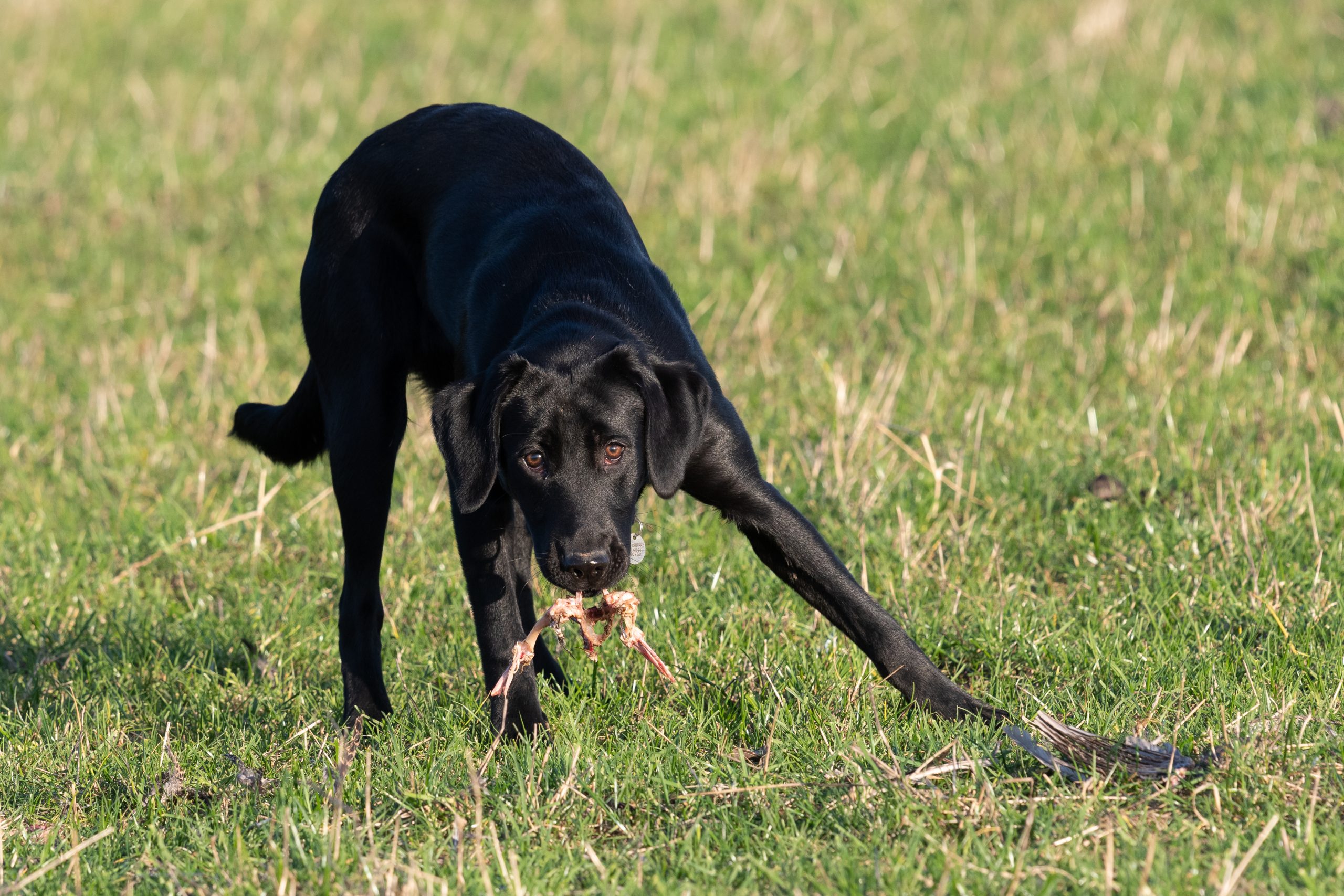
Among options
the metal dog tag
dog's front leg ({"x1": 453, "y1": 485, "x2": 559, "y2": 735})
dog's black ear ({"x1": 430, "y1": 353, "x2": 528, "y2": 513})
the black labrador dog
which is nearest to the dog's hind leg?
the black labrador dog

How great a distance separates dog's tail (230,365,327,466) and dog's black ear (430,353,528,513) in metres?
1.17

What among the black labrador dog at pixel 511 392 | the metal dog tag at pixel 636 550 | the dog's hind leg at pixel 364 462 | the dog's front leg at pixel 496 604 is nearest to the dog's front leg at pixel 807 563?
the black labrador dog at pixel 511 392

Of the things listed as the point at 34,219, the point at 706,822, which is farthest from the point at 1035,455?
the point at 34,219

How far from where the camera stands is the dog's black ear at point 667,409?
12.3 feet

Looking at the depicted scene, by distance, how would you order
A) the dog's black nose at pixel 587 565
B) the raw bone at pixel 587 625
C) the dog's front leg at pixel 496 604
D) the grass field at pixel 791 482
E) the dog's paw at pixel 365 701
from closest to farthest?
the grass field at pixel 791 482 < the dog's black nose at pixel 587 565 < the raw bone at pixel 587 625 < the dog's front leg at pixel 496 604 < the dog's paw at pixel 365 701

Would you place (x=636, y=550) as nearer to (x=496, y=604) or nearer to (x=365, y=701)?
(x=496, y=604)

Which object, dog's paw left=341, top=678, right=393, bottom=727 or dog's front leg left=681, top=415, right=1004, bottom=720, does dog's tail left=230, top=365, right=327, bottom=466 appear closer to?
dog's paw left=341, top=678, right=393, bottom=727

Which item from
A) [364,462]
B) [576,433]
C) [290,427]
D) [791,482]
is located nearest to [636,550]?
[576,433]

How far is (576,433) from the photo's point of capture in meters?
3.78

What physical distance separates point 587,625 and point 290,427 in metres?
1.62

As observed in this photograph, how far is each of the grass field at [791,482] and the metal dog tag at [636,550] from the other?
0.42m

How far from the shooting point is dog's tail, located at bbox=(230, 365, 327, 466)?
16.3ft

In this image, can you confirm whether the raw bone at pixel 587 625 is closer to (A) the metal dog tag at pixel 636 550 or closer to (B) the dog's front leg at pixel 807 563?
(A) the metal dog tag at pixel 636 550

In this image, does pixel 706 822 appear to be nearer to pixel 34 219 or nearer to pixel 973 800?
pixel 973 800
